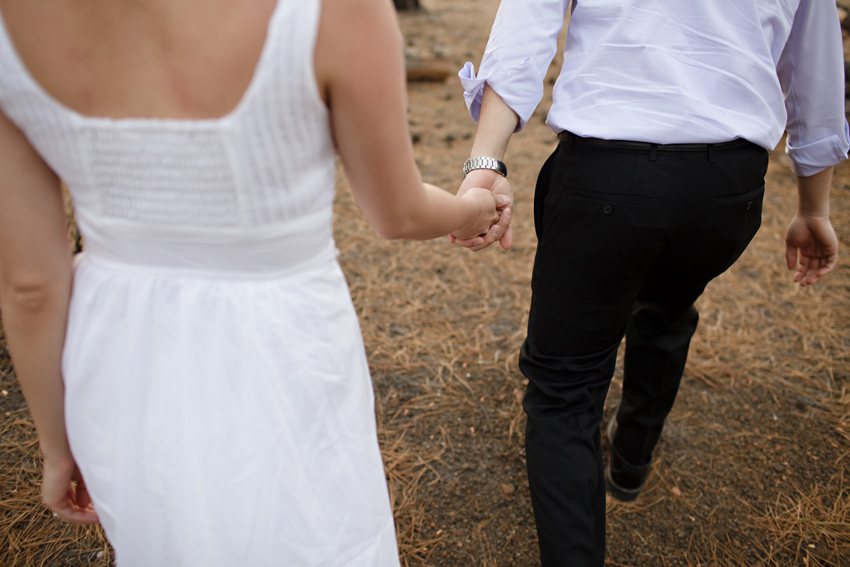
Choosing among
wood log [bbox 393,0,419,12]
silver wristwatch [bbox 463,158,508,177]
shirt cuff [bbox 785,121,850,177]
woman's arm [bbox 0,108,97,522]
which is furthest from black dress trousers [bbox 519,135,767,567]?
wood log [bbox 393,0,419,12]

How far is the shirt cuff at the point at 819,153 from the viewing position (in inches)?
60.9

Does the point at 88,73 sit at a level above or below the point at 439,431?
above

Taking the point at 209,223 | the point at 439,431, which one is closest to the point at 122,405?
the point at 209,223

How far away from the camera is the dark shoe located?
2.11 metres

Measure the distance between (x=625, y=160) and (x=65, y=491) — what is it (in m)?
1.40

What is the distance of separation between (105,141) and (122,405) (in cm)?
42

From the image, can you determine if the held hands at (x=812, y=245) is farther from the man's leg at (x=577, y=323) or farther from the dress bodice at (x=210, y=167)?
the dress bodice at (x=210, y=167)

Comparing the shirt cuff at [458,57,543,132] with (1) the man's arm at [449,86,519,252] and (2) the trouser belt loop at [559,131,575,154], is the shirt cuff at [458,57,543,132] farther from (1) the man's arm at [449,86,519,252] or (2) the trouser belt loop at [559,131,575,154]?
(2) the trouser belt loop at [559,131,575,154]

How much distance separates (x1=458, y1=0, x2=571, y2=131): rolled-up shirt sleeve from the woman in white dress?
69cm

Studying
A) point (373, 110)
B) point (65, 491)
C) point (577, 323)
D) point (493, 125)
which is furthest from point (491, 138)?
point (65, 491)

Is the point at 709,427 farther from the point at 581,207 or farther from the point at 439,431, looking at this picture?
the point at 581,207

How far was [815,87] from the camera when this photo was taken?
1.50 meters

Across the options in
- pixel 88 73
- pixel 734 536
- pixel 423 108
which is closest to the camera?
pixel 88 73

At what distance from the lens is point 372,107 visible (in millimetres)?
774
